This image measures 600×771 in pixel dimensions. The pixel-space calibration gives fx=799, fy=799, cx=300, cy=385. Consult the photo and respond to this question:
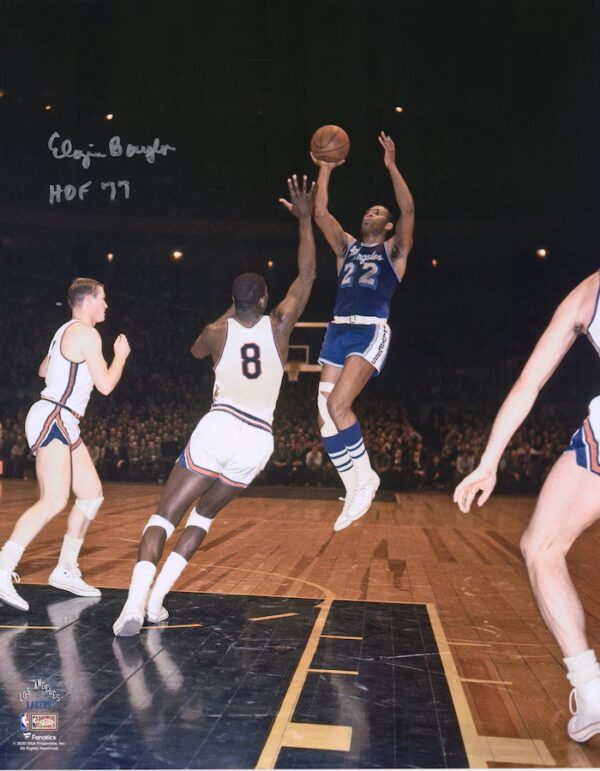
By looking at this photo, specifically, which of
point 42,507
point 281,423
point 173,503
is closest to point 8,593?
point 42,507

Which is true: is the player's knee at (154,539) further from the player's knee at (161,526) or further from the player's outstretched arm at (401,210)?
the player's outstretched arm at (401,210)

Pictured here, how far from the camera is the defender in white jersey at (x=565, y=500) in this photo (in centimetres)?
278

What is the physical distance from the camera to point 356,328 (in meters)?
5.03

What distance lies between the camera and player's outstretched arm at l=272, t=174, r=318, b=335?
432 cm

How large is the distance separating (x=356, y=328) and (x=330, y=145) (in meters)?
1.17

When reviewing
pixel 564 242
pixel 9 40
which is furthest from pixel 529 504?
pixel 9 40

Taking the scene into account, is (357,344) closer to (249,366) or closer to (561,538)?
(249,366)

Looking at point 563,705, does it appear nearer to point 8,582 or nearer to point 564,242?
point 8,582

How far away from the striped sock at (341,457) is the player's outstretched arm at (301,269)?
0.89 meters

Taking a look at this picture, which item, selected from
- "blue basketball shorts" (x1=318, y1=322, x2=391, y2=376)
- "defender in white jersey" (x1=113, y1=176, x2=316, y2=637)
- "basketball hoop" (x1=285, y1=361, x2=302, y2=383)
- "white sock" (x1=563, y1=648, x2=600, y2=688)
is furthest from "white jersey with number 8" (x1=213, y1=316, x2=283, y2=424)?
"basketball hoop" (x1=285, y1=361, x2=302, y2=383)

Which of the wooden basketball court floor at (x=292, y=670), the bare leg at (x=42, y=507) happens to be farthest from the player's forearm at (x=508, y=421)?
the bare leg at (x=42, y=507)

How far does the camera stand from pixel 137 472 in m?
18.0

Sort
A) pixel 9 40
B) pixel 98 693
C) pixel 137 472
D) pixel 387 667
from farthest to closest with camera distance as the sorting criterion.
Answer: pixel 137 472 → pixel 9 40 → pixel 387 667 → pixel 98 693

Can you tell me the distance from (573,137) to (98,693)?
14344 mm
